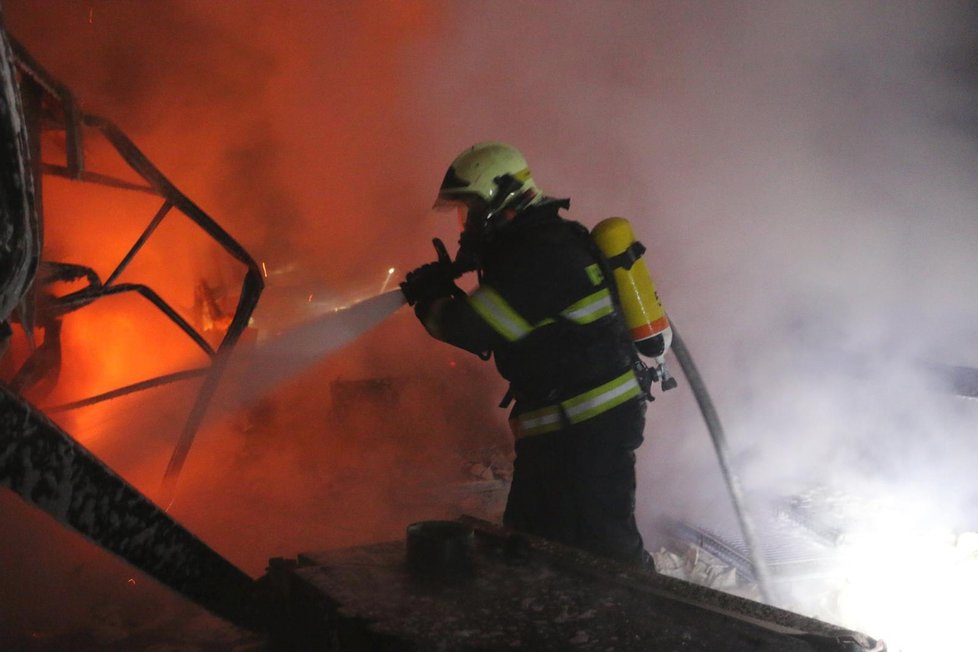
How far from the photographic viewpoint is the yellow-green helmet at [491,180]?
2.71 m

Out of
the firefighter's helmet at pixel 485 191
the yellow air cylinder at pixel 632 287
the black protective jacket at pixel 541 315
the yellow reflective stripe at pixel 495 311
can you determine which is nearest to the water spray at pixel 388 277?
the firefighter's helmet at pixel 485 191

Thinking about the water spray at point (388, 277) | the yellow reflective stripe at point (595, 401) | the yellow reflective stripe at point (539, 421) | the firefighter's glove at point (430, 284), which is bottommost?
the yellow reflective stripe at point (539, 421)

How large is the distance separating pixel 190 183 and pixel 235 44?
159 cm

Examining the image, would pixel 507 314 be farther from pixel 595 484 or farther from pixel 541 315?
pixel 595 484

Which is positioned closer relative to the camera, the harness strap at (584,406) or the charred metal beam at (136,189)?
the harness strap at (584,406)

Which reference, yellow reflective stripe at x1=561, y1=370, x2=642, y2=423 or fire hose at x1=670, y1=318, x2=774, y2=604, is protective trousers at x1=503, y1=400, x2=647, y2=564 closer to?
yellow reflective stripe at x1=561, y1=370, x2=642, y2=423

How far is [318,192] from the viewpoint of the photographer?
342 inches

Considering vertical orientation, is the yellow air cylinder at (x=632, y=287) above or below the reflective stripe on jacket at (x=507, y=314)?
above

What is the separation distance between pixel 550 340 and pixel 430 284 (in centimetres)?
48

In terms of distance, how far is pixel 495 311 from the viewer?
8.05 feet

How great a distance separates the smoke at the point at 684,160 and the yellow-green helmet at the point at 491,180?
3199mm

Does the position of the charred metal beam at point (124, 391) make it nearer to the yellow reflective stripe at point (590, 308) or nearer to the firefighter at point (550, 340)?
the firefighter at point (550, 340)

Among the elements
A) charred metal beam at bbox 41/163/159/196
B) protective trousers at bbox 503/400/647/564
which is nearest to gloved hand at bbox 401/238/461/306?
protective trousers at bbox 503/400/647/564

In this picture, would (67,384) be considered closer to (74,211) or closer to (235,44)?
(74,211)
